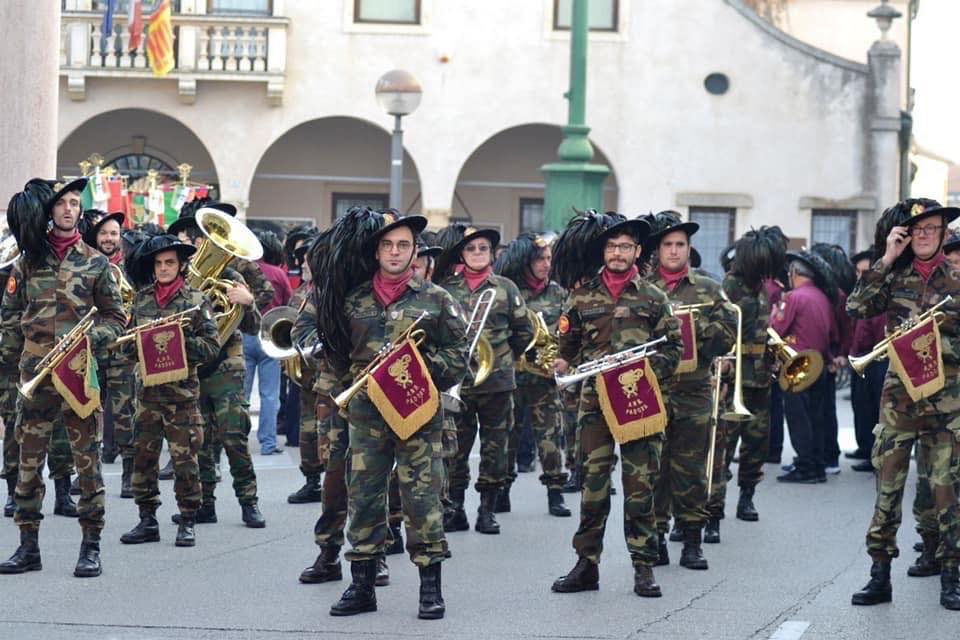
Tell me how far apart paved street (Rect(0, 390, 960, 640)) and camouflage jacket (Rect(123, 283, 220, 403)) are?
888 millimetres

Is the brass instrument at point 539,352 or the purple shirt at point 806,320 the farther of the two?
the purple shirt at point 806,320

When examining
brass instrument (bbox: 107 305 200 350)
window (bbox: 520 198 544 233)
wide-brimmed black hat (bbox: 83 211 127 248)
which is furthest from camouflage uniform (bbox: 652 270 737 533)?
window (bbox: 520 198 544 233)

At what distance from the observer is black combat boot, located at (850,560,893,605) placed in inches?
391

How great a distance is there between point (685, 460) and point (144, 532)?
10.6 ft

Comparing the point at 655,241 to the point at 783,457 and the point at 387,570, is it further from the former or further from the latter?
the point at 783,457

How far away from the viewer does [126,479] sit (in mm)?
13969

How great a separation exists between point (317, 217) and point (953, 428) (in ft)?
82.8

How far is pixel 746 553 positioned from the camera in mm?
11891

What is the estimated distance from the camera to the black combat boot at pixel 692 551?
36.7ft

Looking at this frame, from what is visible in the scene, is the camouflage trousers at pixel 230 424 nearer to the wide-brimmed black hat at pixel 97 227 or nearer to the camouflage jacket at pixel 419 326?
the wide-brimmed black hat at pixel 97 227

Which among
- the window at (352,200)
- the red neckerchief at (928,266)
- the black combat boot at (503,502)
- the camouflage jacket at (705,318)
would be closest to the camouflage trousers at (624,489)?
the camouflage jacket at (705,318)

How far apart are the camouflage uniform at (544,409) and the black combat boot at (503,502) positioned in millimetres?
97

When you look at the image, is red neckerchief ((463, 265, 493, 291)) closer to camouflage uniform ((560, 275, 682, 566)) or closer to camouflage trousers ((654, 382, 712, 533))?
camouflage trousers ((654, 382, 712, 533))

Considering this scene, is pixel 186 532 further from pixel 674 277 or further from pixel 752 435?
pixel 752 435
